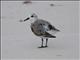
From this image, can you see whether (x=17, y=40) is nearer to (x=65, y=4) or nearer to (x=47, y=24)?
(x=47, y=24)

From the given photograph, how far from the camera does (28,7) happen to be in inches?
386

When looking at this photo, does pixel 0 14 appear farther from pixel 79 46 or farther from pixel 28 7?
pixel 79 46

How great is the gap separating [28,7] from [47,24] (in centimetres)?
450

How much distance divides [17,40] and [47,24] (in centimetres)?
89

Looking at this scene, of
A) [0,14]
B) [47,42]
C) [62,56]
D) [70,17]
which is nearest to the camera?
[62,56]

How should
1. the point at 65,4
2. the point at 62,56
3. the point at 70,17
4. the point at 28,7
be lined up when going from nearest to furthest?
the point at 62,56
the point at 70,17
the point at 28,7
the point at 65,4

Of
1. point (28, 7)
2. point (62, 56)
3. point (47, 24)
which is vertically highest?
point (28, 7)

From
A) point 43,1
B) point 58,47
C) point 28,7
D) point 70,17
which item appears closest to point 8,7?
point 28,7

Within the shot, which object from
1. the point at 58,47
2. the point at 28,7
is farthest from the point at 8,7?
the point at 58,47

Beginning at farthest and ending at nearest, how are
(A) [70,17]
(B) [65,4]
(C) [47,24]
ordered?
(B) [65,4] < (A) [70,17] < (C) [47,24]

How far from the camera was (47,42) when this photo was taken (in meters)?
5.80

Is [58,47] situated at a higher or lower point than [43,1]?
lower

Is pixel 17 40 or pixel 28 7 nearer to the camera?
pixel 17 40

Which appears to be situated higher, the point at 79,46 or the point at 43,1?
the point at 43,1
